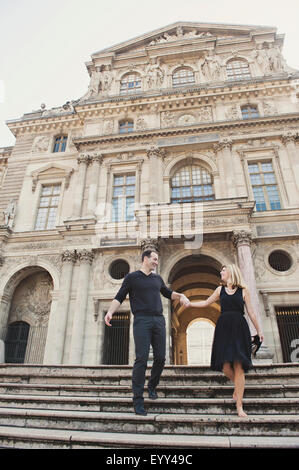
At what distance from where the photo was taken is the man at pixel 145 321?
4543 mm

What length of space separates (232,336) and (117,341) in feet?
38.6

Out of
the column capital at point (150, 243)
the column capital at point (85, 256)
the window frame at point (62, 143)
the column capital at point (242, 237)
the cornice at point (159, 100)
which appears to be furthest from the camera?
the window frame at point (62, 143)

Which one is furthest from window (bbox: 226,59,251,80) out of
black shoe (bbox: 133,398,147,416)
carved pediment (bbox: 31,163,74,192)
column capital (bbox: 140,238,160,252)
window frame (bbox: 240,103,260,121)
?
black shoe (bbox: 133,398,147,416)

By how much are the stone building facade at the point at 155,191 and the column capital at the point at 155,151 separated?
0.23 ft

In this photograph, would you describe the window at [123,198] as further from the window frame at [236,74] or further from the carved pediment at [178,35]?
the carved pediment at [178,35]

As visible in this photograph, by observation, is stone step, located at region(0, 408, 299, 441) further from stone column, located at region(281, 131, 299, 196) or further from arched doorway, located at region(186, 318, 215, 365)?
arched doorway, located at region(186, 318, 215, 365)

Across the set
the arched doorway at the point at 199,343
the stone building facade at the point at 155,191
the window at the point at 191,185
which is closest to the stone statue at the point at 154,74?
the stone building facade at the point at 155,191

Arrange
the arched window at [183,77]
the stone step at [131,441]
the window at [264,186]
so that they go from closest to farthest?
1. the stone step at [131,441]
2. the window at [264,186]
3. the arched window at [183,77]

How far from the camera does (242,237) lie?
574 inches

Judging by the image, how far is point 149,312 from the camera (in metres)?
4.84

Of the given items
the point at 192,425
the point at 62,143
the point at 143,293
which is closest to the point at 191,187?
the point at 62,143

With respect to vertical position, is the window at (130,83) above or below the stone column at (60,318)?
above
